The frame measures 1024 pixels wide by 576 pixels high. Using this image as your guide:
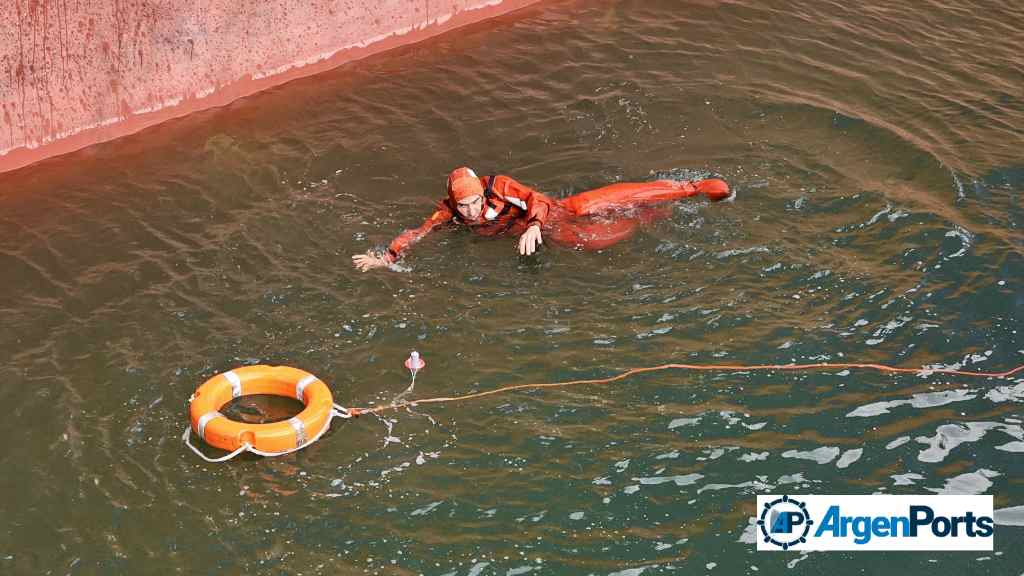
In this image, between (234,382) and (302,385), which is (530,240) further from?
(234,382)

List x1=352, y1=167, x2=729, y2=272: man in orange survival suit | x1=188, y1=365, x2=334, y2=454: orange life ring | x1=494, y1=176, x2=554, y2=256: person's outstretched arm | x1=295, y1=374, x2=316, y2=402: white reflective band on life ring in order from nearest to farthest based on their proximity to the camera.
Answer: x1=188, y1=365, x2=334, y2=454: orange life ring, x1=295, y1=374, x2=316, y2=402: white reflective band on life ring, x1=352, y1=167, x2=729, y2=272: man in orange survival suit, x1=494, y1=176, x2=554, y2=256: person's outstretched arm

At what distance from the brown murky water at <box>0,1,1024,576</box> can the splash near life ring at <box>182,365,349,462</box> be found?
15cm

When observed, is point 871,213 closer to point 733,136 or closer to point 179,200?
point 733,136

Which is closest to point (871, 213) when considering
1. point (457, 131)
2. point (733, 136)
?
point (733, 136)

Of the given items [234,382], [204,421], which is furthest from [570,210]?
[204,421]

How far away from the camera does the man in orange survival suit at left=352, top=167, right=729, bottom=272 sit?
9.34 meters

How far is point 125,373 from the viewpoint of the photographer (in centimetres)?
819

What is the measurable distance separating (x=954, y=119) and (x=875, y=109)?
0.83 meters

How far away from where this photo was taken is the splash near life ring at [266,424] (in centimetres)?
737

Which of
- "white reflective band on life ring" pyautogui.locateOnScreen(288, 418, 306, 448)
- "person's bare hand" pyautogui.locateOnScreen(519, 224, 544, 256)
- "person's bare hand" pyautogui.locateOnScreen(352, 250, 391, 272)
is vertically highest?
"person's bare hand" pyautogui.locateOnScreen(519, 224, 544, 256)

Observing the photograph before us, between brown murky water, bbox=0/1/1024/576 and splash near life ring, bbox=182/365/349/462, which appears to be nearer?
brown murky water, bbox=0/1/1024/576

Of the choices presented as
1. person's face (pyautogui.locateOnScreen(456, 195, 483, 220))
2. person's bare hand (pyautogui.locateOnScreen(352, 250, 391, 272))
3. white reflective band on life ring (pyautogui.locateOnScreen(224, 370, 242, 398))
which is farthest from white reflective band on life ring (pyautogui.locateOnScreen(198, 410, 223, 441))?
person's face (pyautogui.locateOnScreen(456, 195, 483, 220))

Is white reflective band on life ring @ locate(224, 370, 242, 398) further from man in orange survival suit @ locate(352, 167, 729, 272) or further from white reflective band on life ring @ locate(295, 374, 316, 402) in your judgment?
man in orange survival suit @ locate(352, 167, 729, 272)

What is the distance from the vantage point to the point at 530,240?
30.4 ft
